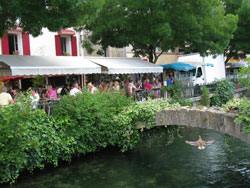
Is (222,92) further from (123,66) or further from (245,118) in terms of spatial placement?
(245,118)

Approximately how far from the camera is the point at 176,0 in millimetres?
16500

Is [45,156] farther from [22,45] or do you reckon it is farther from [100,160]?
[22,45]

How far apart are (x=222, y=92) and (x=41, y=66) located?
12511 mm

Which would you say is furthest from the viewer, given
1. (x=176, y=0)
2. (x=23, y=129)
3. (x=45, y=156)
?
(x=176, y=0)

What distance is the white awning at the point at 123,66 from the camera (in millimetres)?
15365

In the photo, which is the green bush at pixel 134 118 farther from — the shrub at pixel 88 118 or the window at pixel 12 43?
the window at pixel 12 43

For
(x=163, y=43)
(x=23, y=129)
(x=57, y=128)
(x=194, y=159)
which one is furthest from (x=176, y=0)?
(x=23, y=129)

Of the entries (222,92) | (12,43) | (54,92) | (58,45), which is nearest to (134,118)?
(54,92)

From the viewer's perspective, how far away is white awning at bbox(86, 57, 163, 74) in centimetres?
1536

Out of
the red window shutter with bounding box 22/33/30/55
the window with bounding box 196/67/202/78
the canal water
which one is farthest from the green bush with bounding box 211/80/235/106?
the red window shutter with bounding box 22/33/30/55

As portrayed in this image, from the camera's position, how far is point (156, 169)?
33.0 feet

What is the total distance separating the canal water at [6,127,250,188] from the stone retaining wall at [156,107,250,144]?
2.42 feet

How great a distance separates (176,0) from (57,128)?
10024 millimetres

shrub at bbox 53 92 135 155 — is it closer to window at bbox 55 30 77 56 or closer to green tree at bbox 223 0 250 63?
window at bbox 55 30 77 56
